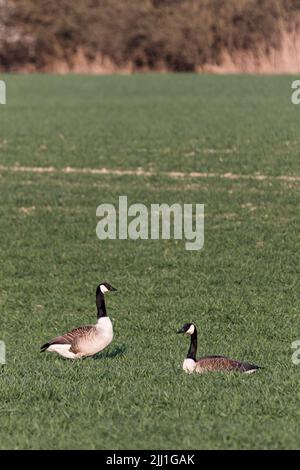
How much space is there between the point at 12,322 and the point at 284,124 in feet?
63.4

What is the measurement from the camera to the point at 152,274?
21844 mm

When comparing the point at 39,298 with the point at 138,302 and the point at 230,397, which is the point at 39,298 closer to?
the point at 138,302

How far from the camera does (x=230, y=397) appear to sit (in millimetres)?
11961

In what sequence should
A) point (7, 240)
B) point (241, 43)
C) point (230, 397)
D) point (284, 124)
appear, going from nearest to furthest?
1. point (230, 397)
2. point (7, 240)
3. point (284, 124)
4. point (241, 43)

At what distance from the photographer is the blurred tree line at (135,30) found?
2660 inches

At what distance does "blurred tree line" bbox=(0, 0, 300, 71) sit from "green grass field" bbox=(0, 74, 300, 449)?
21089mm

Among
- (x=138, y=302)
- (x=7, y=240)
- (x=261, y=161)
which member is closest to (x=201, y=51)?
(x=261, y=161)

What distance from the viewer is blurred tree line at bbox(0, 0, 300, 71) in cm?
6756
